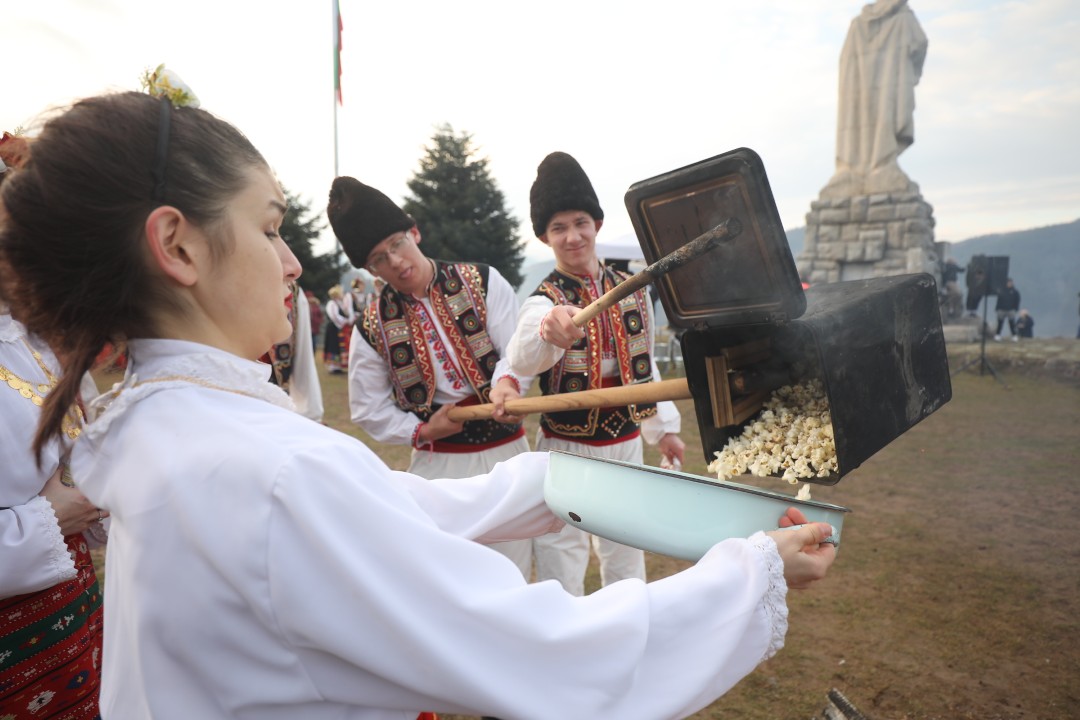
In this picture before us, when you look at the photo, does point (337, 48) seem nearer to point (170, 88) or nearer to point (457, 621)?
point (170, 88)

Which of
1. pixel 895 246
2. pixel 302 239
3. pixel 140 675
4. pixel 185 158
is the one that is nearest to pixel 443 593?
pixel 140 675

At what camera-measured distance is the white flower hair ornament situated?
1.16 metres

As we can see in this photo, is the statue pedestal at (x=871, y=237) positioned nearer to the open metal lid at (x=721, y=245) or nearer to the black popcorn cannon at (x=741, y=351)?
the black popcorn cannon at (x=741, y=351)

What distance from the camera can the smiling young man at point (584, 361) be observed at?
132 inches

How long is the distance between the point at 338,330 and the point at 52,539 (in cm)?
1471

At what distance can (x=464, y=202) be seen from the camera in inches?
925

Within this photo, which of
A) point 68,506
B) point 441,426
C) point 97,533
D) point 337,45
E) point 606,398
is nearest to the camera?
point 68,506

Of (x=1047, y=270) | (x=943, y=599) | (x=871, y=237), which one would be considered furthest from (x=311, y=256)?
(x=1047, y=270)

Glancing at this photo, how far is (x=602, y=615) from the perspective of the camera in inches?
40.4

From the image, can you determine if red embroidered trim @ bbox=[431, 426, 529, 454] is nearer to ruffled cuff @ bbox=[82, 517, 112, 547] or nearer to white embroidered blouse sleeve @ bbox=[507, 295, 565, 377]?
white embroidered blouse sleeve @ bbox=[507, 295, 565, 377]

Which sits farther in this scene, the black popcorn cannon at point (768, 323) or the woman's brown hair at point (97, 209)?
the black popcorn cannon at point (768, 323)

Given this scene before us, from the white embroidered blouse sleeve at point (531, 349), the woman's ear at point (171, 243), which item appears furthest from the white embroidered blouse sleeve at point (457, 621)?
the white embroidered blouse sleeve at point (531, 349)

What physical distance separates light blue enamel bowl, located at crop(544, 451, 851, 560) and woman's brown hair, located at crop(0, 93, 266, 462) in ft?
2.82

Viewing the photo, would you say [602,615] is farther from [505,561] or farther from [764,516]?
[764,516]
